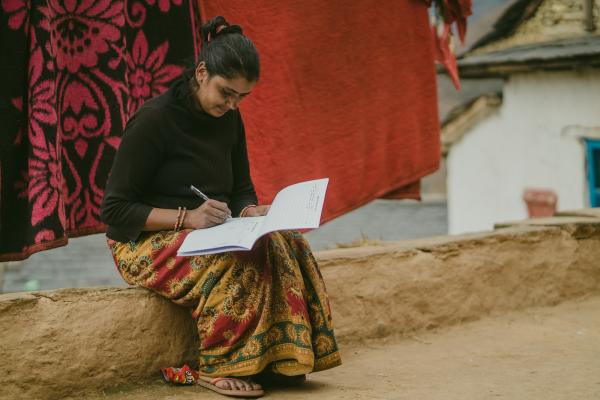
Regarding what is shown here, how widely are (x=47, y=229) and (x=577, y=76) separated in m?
6.54

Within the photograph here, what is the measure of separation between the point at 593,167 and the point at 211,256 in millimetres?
6523

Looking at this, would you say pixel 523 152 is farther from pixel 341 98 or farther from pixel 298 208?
pixel 298 208

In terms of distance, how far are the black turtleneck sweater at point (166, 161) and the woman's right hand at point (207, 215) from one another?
0.10 metres

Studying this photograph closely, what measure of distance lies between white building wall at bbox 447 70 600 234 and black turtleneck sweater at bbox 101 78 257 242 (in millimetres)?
6029

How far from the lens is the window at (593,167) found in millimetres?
8477

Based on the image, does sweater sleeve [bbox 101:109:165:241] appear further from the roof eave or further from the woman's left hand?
the roof eave

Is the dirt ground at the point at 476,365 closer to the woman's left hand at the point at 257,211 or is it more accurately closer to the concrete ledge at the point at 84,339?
the concrete ledge at the point at 84,339

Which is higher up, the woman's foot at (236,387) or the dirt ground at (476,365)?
the woman's foot at (236,387)

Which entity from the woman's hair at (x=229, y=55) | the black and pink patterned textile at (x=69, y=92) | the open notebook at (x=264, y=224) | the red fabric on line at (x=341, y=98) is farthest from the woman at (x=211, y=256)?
the red fabric on line at (x=341, y=98)

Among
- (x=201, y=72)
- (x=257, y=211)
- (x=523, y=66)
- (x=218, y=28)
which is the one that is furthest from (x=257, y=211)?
(x=523, y=66)

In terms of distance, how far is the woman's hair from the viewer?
2785 millimetres

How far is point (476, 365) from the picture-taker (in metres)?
3.41

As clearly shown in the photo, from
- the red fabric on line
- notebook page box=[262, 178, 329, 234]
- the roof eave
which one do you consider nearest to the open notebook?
notebook page box=[262, 178, 329, 234]

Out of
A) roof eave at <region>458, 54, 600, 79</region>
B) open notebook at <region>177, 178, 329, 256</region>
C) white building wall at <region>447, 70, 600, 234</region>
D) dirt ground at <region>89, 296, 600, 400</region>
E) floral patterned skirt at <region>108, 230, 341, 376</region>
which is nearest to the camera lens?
open notebook at <region>177, 178, 329, 256</region>
